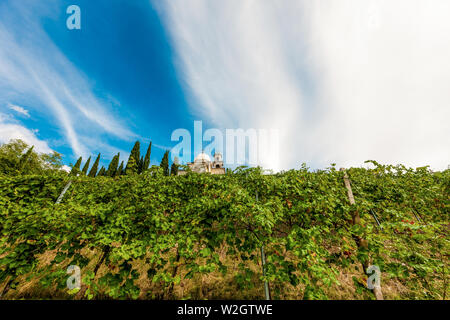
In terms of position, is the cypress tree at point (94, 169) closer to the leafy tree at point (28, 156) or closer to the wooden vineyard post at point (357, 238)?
the leafy tree at point (28, 156)

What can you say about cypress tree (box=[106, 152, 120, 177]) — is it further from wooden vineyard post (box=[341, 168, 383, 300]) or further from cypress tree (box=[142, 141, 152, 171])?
wooden vineyard post (box=[341, 168, 383, 300])

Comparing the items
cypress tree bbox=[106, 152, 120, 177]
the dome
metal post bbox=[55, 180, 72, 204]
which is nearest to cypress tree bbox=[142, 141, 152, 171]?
cypress tree bbox=[106, 152, 120, 177]

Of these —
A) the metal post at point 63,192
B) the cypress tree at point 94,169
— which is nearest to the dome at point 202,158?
the cypress tree at point 94,169

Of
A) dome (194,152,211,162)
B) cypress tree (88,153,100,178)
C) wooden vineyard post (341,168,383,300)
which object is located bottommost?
wooden vineyard post (341,168,383,300)

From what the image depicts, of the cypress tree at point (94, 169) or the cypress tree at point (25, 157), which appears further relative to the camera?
the cypress tree at point (94, 169)

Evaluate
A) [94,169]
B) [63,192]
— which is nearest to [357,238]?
[63,192]

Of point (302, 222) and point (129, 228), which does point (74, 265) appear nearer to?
point (129, 228)

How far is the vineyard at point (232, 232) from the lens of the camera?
8.64ft

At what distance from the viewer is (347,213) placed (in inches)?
126

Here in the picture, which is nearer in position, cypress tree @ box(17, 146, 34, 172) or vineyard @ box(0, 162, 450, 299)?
vineyard @ box(0, 162, 450, 299)

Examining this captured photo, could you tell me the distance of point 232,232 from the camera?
10.1 feet

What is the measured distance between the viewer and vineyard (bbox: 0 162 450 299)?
263 centimetres

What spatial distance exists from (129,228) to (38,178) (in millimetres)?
3513
